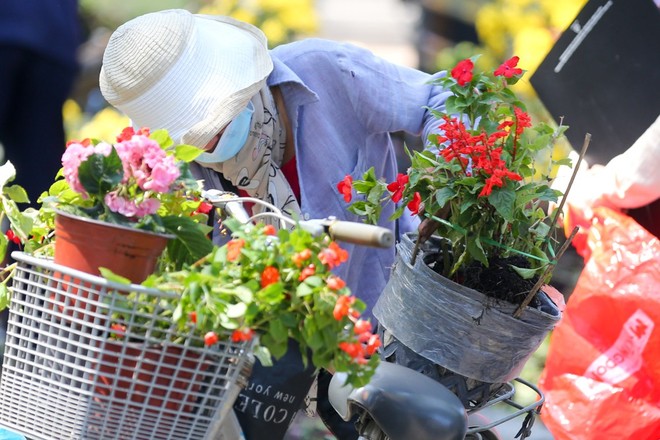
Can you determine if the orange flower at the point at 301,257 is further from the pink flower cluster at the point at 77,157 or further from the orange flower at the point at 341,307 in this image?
the pink flower cluster at the point at 77,157

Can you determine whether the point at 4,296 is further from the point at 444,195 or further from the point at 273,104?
the point at 273,104

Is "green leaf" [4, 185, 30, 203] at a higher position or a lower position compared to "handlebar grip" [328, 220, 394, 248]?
lower

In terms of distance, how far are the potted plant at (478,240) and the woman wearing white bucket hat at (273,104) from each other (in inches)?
16.3

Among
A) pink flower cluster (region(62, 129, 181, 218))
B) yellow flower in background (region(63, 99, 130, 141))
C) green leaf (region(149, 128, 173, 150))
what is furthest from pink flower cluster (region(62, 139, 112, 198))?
yellow flower in background (region(63, 99, 130, 141))

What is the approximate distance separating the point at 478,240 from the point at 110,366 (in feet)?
2.59

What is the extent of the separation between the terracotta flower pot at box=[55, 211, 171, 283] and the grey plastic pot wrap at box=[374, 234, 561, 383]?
663 mm

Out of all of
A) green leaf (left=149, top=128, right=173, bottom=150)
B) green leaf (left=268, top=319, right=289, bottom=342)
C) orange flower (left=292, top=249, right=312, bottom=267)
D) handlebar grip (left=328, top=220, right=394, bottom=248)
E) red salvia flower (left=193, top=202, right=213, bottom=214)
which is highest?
handlebar grip (left=328, top=220, right=394, bottom=248)

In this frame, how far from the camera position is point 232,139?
2.41 m

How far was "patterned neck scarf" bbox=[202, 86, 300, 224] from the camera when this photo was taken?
251 cm

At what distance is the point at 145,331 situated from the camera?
1.57 meters

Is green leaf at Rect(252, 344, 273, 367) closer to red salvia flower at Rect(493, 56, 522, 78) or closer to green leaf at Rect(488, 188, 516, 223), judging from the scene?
green leaf at Rect(488, 188, 516, 223)

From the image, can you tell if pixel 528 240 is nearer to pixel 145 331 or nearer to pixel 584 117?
pixel 145 331

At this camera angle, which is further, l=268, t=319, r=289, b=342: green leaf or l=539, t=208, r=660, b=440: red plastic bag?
l=539, t=208, r=660, b=440: red plastic bag

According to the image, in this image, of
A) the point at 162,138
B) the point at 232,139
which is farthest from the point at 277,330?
the point at 232,139
